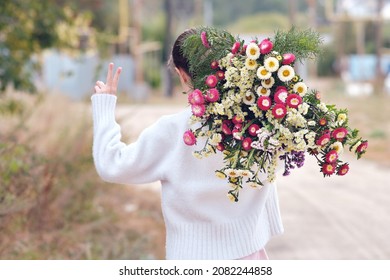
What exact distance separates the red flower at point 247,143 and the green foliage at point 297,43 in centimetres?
40

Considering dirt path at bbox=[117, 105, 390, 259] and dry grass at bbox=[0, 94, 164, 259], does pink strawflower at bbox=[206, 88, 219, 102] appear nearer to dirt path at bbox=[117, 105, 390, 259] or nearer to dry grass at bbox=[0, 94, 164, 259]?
dry grass at bbox=[0, 94, 164, 259]

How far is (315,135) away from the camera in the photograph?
330cm

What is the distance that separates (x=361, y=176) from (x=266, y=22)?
115 feet

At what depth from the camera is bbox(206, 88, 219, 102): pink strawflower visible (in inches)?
129

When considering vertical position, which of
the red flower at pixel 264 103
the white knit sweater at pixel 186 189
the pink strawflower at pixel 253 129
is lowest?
the white knit sweater at pixel 186 189

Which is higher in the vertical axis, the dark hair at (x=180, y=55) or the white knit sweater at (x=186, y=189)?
the dark hair at (x=180, y=55)

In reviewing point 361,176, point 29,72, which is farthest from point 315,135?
point 361,176

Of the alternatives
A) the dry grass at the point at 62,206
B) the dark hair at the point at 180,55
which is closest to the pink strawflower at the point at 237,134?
the dark hair at the point at 180,55

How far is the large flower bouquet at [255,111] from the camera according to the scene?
128 inches

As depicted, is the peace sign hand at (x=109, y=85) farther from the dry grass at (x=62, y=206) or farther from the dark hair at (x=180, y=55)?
the dry grass at (x=62, y=206)

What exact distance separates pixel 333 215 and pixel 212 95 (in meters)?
5.72

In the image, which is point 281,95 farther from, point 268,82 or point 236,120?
point 236,120

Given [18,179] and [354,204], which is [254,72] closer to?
[18,179]

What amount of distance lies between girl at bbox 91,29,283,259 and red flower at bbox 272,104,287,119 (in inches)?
12.5
